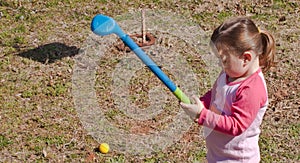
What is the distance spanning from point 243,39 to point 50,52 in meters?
3.04

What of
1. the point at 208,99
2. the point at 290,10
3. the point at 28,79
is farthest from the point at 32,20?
the point at 208,99

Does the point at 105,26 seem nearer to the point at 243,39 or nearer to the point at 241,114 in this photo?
the point at 243,39

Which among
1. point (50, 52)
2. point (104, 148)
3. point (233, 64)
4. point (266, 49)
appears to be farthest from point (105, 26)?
point (50, 52)

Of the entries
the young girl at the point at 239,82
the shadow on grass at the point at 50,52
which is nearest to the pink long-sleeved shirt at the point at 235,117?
the young girl at the point at 239,82

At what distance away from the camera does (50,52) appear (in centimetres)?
525

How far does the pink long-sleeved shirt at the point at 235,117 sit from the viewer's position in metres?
2.52

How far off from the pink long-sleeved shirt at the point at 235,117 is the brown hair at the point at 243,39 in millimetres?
110

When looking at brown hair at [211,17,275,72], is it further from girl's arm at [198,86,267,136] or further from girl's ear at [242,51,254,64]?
girl's arm at [198,86,267,136]

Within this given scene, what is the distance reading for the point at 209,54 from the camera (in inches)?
→ 207

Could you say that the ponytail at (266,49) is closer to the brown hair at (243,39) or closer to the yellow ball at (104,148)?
the brown hair at (243,39)

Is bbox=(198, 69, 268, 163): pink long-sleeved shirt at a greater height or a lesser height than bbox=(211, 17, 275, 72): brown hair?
lesser

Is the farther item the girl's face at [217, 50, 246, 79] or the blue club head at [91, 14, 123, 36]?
the blue club head at [91, 14, 123, 36]

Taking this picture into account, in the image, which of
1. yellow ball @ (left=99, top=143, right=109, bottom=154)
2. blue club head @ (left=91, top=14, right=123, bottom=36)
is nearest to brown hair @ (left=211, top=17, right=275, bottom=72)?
blue club head @ (left=91, top=14, right=123, bottom=36)

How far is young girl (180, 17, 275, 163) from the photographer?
99.3 inches
